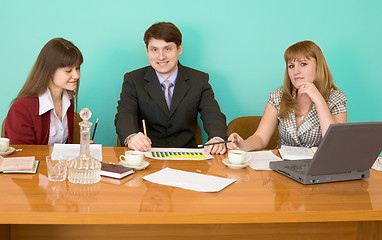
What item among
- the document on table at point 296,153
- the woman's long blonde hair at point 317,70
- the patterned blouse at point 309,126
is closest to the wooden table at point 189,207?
the document on table at point 296,153

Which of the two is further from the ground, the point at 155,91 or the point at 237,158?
the point at 155,91

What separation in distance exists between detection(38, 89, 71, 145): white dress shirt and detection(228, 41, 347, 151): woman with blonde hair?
1252 mm

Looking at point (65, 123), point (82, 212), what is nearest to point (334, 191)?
point (82, 212)

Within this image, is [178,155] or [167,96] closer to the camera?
[178,155]

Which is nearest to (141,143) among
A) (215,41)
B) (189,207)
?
(189,207)

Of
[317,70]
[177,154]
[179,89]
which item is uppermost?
[317,70]

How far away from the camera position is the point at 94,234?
139cm

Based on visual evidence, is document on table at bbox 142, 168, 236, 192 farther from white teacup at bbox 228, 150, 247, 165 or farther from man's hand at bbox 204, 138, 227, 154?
man's hand at bbox 204, 138, 227, 154

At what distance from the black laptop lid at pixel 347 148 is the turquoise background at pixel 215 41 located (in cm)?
186

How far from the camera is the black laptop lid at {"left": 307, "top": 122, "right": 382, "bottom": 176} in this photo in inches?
51.0

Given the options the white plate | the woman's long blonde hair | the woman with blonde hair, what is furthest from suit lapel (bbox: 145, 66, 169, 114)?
the white plate

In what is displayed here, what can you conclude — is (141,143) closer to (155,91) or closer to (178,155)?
(178,155)

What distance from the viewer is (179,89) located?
8.75ft

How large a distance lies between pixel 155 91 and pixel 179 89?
183mm
